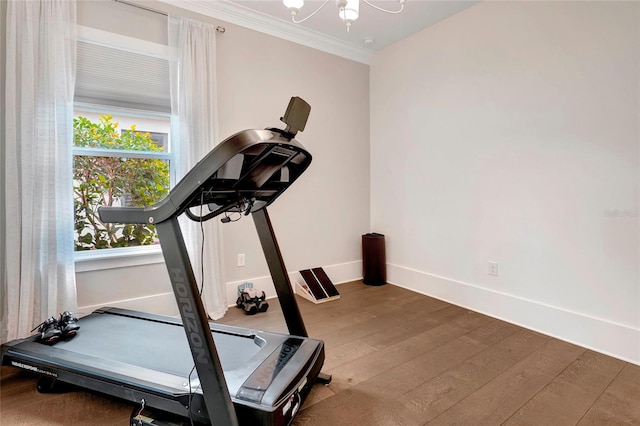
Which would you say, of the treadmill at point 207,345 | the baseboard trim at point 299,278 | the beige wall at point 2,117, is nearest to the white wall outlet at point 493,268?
the baseboard trim at point 299,278

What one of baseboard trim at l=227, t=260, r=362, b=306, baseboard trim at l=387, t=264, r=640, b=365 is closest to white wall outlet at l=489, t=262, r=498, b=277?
baseboard trim at l=387, t=264, r=640, b=365

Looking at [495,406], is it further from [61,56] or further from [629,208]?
[61,56]

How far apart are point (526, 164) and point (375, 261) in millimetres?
1756

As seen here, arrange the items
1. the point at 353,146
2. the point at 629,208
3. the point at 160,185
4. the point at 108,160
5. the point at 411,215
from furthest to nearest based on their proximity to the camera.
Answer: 1. the point at 353,146
2. the point at 411,215
3. the point at 160,185
4. the point at 108,160
5. the point at 629,208

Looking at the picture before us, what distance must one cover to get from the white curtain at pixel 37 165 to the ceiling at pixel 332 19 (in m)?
1.04

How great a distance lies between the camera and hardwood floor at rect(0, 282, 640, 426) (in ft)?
5.23

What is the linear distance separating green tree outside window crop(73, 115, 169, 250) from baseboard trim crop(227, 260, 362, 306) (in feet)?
2.77

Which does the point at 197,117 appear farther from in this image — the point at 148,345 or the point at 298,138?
the point at 148,345

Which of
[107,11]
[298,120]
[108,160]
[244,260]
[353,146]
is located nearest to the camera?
[298,120]

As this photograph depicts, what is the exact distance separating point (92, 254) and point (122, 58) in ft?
5.01

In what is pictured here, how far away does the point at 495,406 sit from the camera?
1.67m

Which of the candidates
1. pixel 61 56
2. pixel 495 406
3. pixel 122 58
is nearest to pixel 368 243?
pixel 495 406

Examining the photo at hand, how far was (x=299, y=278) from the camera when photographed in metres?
3.47

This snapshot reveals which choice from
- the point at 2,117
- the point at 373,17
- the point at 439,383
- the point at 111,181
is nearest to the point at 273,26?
the point at 373,17
